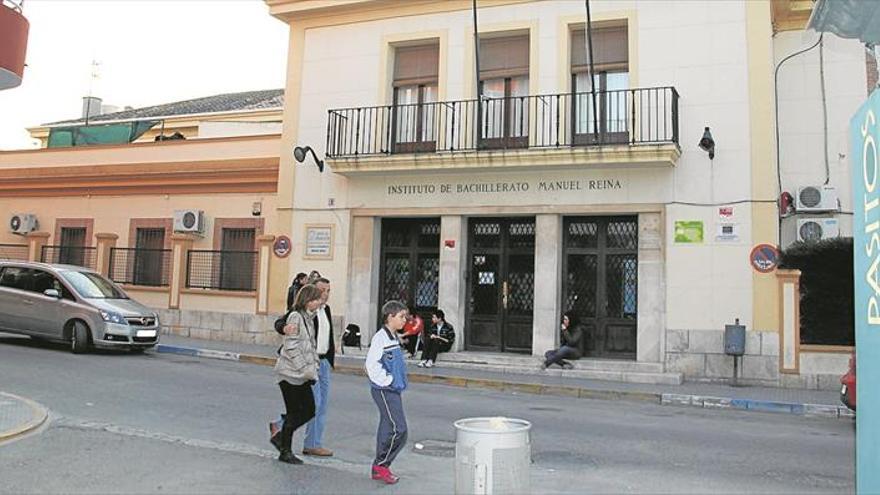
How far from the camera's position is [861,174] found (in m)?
3.21

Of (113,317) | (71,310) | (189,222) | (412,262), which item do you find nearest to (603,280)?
(412,262)

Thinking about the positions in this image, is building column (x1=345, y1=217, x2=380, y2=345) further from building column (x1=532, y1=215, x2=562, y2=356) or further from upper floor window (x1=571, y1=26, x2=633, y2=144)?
upper floor window (x1=571, y1=26, x2=633, y2=144)

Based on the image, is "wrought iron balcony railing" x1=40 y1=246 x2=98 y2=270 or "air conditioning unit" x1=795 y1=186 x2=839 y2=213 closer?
"air conditioning unit" x1=795 y1=186 x2=839 y2=213

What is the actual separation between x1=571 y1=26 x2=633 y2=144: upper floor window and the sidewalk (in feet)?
17.2

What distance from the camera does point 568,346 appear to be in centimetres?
1495

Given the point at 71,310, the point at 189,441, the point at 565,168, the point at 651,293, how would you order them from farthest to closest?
the point at 565,168 → the point at 651,293 → the point at 71,310 → the point at 189,441

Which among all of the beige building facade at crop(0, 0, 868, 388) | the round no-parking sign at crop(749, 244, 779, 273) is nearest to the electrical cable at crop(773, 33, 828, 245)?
the beige building facade at crop(0, 0, 868, 388)

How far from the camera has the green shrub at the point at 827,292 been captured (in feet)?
45.9

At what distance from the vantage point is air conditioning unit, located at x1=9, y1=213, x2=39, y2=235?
22655 millimetres

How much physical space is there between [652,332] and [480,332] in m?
3.87

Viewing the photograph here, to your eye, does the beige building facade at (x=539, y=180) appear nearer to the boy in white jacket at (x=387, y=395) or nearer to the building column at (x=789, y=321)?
the building column at (x=789, y=321)

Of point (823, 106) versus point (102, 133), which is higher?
point (102, 133)

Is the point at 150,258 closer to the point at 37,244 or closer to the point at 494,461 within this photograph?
the point at 37,244

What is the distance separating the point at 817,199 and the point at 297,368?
1266 centimetres
